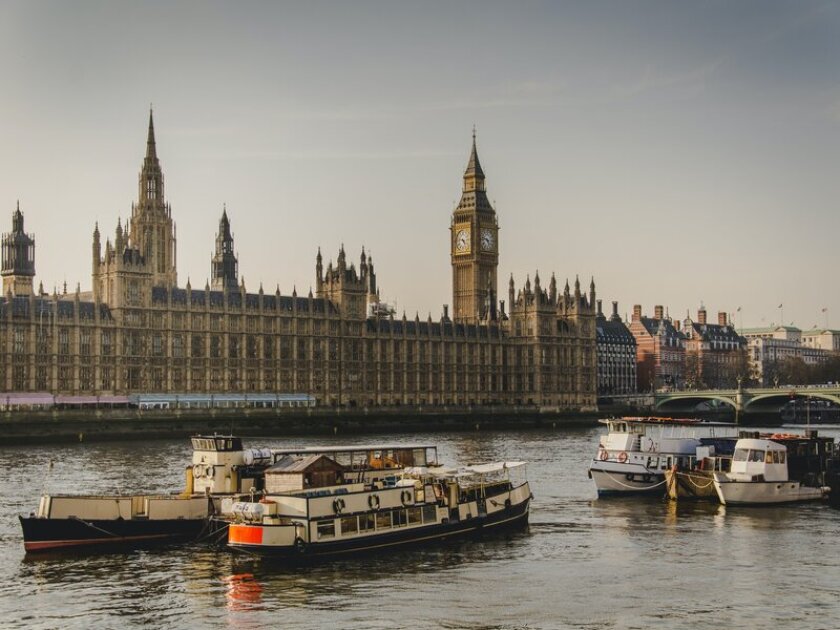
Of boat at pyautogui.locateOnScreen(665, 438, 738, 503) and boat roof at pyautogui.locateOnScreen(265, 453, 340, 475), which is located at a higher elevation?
boat roof at pyautogui.locateOnScreen(265, 453, 340, 475)

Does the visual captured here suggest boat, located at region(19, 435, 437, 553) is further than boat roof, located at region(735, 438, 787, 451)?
No

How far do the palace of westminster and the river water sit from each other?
251 ft

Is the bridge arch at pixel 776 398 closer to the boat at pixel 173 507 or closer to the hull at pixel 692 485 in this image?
the hull at pixel 692 485

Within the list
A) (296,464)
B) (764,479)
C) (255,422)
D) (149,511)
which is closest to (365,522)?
(296,464)

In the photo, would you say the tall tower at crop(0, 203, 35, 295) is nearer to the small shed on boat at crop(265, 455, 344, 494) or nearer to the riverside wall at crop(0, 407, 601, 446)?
the riverside wall at crop(0, 407, 601, 446)

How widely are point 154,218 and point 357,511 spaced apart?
122 m

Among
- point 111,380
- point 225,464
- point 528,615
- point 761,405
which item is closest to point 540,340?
point 761,405

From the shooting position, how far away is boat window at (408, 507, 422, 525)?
4888 cm

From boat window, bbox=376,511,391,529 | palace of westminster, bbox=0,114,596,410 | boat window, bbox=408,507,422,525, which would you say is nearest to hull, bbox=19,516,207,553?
boat window, bbox=376,511,391,529

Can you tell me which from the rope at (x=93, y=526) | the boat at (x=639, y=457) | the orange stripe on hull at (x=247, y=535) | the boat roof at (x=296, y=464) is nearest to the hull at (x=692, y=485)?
the boat at (x=639, y=457)

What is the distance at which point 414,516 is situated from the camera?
49094mm

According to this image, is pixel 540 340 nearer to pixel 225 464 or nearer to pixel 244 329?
pixel 244 329

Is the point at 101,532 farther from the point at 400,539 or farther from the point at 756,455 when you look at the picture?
the point at 756,455

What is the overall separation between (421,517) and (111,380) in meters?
94.0
